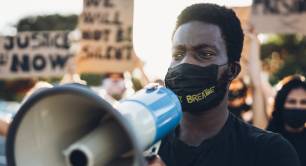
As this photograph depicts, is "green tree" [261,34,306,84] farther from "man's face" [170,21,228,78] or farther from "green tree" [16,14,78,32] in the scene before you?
"man's face" [170,21,228,78]

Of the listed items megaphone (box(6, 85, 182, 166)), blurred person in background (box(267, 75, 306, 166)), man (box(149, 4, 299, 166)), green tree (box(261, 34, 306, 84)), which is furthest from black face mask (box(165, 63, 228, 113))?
green tree (box(261, 34, 306, 84))

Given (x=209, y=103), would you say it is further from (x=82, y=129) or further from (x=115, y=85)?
(x=115, y=85)

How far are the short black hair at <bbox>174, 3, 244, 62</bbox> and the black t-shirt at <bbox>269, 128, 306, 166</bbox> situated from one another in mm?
2157

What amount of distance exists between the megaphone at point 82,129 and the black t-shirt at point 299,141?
2.91 m

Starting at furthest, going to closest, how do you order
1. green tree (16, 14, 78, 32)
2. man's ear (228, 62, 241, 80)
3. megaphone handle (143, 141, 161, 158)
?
green tree (16, 14, 78, 32) < man's ear (228, 62, 241, 80) < megaphone handle (143, 141, 161, 158)

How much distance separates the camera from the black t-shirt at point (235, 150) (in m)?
2.06

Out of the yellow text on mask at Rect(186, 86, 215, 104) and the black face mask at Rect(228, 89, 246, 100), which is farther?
the black face mask at Rect(228, 89, 246, 100)

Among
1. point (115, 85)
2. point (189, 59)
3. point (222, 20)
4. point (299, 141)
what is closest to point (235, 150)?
point (189, 59)

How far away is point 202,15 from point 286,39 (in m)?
49.0

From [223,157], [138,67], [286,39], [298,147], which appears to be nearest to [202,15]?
[223,157]

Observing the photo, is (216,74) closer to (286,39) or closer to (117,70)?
(117,70)

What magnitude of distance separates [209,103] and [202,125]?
79 millimetres

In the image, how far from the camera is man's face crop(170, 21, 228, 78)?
86.6 inches

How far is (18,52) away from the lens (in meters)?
7.76
